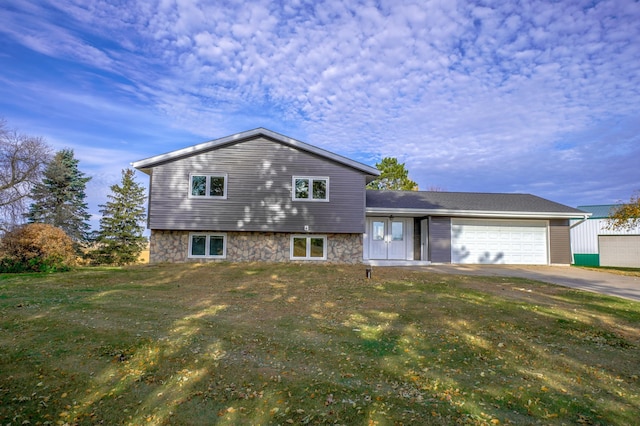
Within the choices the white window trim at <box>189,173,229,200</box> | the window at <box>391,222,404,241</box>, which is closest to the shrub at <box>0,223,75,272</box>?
the white window trim at <box>189,173,229,200</box>

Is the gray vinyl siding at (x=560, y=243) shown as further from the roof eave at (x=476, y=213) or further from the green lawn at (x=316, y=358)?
the green lawn at (x=316, y=358)

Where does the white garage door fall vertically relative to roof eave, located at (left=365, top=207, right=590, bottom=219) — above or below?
below

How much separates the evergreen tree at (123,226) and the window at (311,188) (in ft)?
52.0

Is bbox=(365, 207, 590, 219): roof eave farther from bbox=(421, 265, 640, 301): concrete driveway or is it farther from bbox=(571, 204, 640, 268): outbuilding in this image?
bbox=(421, 265, 640, 301): concrete driveway

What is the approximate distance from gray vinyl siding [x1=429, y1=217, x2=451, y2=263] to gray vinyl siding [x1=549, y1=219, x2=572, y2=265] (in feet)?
17.3

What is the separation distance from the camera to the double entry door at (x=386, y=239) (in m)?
18.2

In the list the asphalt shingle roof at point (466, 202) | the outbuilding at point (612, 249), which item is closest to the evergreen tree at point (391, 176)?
the asphalt shingle roof at point (466, 202)

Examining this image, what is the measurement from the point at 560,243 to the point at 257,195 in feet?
50.0

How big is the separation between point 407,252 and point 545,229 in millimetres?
7031

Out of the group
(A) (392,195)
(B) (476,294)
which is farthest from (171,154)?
(B) (476,294)

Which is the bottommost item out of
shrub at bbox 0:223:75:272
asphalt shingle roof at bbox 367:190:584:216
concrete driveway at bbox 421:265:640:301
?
concrete driveway at bbox 421:265:640:301

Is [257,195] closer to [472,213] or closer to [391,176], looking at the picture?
[472,213]

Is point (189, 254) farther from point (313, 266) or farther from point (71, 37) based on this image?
point (71, 37)

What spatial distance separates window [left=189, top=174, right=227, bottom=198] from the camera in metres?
15.5
